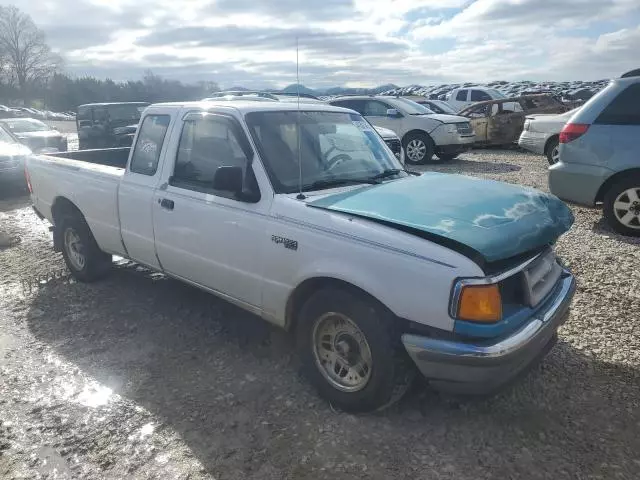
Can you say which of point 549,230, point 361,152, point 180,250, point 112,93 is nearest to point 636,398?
point 549,230

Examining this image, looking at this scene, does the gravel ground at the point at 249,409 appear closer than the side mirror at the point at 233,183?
Yes

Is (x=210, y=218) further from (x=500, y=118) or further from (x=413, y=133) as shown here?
(x=500, y=118)

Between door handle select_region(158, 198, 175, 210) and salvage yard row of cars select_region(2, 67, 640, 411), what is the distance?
0.01 m

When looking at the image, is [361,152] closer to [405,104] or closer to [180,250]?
[180,250]

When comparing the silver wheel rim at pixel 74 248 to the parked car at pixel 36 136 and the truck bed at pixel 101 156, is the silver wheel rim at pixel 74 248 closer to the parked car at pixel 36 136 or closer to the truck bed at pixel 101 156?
the truck bed at pixel 101 156

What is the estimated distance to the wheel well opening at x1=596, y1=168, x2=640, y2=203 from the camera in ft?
20.4

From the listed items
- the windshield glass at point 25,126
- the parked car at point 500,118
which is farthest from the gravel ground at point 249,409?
the windshield glass at point 25,126

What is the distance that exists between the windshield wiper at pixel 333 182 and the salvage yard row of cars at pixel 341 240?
0.04 ft

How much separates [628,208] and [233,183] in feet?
17.5

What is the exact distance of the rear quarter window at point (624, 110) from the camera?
6.14m

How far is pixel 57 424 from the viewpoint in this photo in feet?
10.1

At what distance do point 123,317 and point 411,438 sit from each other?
2845 mm

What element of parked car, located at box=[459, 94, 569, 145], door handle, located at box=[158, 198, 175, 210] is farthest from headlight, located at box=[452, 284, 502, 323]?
parked car, located at box=[459, 94, 569, 145]

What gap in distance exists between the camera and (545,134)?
11.6 metres
